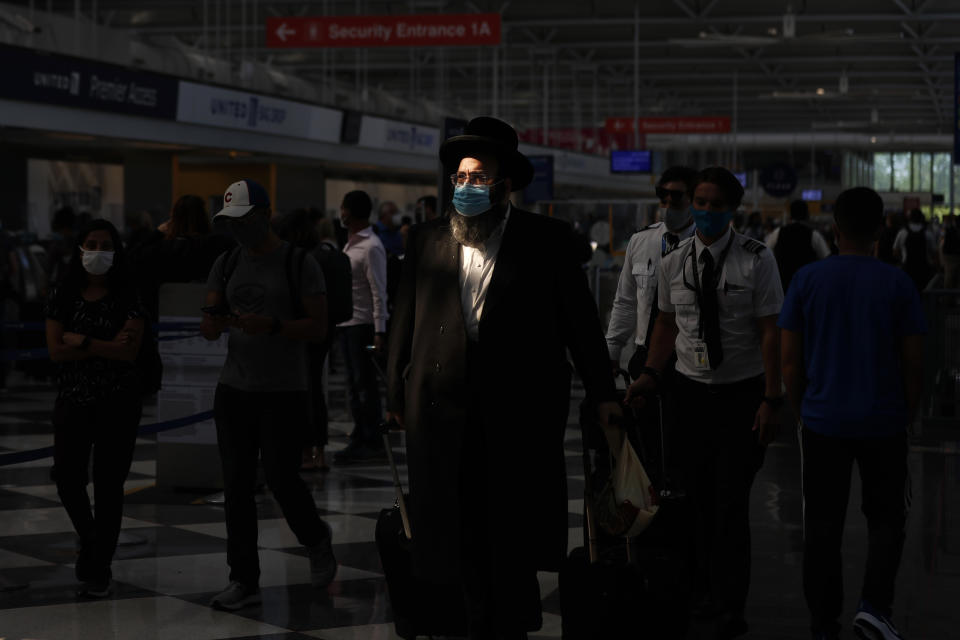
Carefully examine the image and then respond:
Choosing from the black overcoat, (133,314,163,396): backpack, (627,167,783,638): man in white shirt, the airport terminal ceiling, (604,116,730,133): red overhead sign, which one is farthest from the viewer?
(604,116,730,133): red overhead sign

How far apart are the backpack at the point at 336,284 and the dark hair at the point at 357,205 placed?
2.56ft

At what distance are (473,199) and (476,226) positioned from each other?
0.08m

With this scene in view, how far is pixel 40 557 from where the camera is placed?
18.9 feet

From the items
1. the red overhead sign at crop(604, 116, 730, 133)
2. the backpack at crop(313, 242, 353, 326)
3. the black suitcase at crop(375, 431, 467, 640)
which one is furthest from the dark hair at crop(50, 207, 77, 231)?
the red overhead sign at crop(604, 116, 730, 133)

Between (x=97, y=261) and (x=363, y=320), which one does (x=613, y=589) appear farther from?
(x=363, y=320)

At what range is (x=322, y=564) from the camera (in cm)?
523

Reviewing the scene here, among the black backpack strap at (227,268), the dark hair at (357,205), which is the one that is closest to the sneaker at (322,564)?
the black backpack strap at (227,268)

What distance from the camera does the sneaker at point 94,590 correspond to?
506 centimetres

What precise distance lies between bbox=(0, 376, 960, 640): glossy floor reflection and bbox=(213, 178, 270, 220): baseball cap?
142 centimetres

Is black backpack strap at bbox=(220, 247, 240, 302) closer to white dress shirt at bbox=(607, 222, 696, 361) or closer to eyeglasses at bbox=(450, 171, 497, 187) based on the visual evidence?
white dress shirt at bbox=(607, 222, 696, 361)

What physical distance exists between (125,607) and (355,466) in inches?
132

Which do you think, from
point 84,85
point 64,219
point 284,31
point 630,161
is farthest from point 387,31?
point 630,161

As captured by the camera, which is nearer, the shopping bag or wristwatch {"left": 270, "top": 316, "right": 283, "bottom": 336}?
the shopping bag

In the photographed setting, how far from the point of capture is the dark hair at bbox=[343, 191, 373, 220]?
832 centimetres
